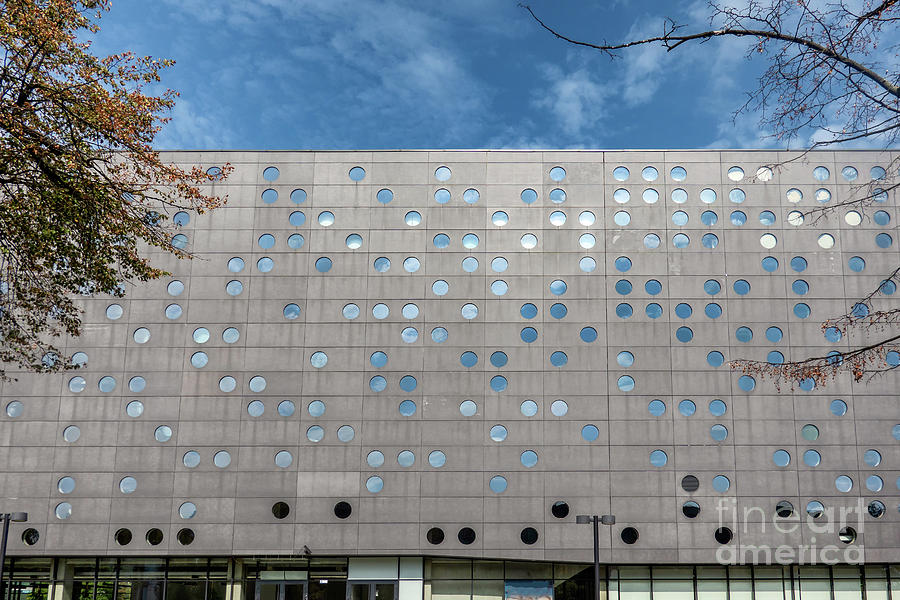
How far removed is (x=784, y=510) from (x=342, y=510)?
15541 mm

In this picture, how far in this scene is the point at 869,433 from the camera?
2919 centimetres

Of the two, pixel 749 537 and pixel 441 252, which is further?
pixel 441 252

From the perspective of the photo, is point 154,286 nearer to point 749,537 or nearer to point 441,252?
point 441,252

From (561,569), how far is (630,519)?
317 cm

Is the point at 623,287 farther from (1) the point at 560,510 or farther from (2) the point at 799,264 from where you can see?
(1) the point at 560,510

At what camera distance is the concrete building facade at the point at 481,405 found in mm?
28844

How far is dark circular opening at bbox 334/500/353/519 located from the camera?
28.9 meters

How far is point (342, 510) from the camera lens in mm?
28953

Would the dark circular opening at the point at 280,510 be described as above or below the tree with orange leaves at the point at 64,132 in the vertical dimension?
below

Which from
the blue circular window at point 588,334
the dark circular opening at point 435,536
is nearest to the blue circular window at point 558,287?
the blue circular window at point 588,334

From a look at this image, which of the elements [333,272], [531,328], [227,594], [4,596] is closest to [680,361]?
[531,328]

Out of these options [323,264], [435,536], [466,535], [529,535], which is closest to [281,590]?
[435,536]

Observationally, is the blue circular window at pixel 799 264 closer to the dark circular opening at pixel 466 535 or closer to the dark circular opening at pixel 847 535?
the dark circular opening at pixel 847 535

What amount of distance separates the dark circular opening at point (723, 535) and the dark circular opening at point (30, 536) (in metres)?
23.9
